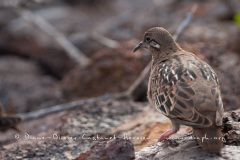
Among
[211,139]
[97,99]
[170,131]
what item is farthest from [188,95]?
[97,99]

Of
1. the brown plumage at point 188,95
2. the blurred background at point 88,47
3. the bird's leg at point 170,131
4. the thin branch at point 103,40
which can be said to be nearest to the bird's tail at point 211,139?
the brown plumage at point 188,95

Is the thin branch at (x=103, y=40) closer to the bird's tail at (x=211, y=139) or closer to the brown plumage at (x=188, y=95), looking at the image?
the brown plumage at (x=188, y=95)

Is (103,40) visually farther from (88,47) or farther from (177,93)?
(177,93)

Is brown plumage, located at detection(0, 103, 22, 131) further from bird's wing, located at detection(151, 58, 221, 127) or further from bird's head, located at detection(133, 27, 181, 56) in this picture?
bird's wing, located at detection(151, 58, 221, 127)

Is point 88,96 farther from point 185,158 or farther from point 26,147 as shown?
point 185,158

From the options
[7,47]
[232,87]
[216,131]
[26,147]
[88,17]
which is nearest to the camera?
[216,131]

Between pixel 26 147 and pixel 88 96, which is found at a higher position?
pixel 88 96

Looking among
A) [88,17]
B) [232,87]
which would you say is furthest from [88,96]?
[88,17]

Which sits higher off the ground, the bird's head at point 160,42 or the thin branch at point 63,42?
the thin branch at point 63,42
